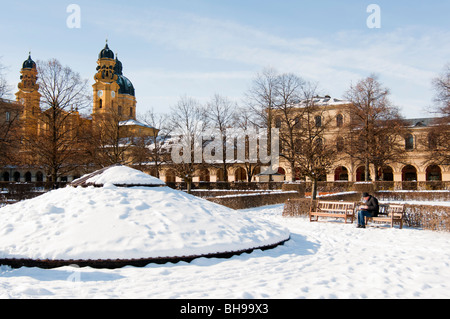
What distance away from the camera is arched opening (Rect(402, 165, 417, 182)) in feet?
177

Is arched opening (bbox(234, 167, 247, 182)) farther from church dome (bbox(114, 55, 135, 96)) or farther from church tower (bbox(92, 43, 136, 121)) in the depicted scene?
church dome (bbox(114, 55, 135, 96))

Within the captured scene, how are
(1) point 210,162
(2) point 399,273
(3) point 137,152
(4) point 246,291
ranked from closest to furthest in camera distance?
(4) point 246,291 → (2) point 399,273 → (3) point 137,152 → (1) point 210,162

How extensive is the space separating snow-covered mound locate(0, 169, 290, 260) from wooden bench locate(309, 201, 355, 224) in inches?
172

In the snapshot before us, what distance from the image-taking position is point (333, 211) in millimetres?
14969

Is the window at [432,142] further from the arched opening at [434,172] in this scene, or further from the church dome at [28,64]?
the church dome at [28,64]

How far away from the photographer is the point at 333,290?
5605 mm

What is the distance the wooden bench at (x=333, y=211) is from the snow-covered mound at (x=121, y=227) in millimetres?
A: 4378

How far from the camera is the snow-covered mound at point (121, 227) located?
24.3 ft

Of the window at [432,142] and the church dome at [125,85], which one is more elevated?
the church dome at [125,85]

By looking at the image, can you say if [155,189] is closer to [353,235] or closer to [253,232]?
[253,232]

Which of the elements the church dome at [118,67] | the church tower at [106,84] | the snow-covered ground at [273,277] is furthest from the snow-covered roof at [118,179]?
the church dome at [118,67]

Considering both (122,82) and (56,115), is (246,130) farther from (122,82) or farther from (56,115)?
(122,82)
